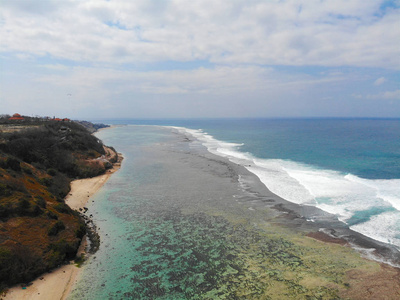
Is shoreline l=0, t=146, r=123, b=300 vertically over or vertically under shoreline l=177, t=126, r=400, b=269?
under

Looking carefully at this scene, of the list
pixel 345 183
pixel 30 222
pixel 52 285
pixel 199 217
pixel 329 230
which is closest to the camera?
pixel 52 285

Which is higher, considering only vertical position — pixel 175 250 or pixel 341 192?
pixel 341 192

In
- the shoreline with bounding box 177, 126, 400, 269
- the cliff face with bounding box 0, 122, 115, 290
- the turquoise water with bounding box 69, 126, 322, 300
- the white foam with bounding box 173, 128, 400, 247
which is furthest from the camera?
the white foam with bounding box 173, 128, 400, 247

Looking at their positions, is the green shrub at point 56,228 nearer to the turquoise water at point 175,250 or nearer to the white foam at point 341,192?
the turquoise water at point 175,250

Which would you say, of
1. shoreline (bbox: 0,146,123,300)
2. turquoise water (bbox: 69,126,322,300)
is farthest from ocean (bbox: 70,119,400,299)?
shoreline (bbox: 0,146,123,300)

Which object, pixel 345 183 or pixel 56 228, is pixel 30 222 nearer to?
pixel 56 228


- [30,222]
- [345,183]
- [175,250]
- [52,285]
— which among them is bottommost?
[52,285]

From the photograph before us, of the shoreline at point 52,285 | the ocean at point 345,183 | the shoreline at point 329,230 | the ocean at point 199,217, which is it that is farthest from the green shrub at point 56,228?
the ocean at point 345,183

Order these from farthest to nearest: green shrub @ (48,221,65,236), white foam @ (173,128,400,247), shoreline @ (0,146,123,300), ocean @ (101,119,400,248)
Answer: ocean @ (101,119,400,248) < white foam @ (173,128,400,247) < green shrub @ (48,221,65,236) < shoreline @ (0,146,123,300)


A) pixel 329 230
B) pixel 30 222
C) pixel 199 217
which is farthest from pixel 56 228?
pixel 329 230

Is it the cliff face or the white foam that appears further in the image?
the white foam

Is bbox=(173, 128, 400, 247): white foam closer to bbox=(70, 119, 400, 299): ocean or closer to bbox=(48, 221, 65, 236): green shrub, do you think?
bbox=(70, 119, 400, 299): ocean
